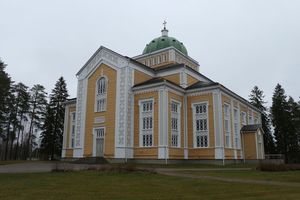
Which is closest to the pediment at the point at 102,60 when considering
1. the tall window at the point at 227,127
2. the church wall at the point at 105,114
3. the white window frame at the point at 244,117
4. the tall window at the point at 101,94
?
the church wall at the point at 105,114

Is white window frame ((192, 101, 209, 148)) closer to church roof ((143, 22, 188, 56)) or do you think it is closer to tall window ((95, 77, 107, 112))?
tall window ((95, 77, 107, 112))

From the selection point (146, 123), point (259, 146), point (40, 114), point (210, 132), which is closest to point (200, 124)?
point (210, 132)

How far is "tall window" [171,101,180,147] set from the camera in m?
31.8

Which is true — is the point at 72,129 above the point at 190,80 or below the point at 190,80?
below

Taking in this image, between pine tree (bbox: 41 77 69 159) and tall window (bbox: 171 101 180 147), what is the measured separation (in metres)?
21.5

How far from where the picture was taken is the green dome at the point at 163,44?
43.9 metres

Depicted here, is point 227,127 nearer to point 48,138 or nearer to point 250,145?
point 250,145

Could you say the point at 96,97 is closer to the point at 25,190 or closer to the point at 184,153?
the point at 184,153

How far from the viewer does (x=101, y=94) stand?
35438mm

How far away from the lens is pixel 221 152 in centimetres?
3058

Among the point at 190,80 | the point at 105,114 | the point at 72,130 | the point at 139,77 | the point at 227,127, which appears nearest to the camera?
the point at 227,127

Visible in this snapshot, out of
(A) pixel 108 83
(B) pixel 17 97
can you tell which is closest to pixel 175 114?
(A) pixel 108 83

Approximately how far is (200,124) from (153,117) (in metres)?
5.34

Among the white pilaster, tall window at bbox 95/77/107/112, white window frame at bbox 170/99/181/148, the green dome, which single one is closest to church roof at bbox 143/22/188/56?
the green dome
